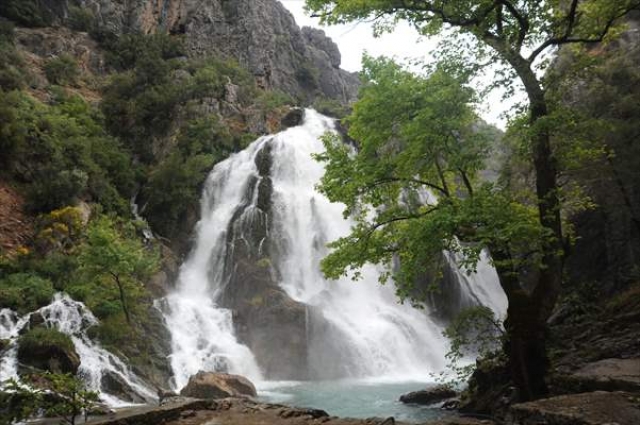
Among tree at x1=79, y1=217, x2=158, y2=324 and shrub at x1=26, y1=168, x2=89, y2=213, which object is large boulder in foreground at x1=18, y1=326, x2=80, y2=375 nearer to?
tree at x1=79, y1=217, x2=158, y2=324

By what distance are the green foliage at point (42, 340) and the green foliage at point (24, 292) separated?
6.20 feet

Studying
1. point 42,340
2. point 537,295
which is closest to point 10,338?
point 42,340

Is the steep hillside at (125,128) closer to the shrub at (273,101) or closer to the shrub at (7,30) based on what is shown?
the shrub at (7,30)

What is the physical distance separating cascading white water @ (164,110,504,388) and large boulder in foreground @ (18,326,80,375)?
164 inches

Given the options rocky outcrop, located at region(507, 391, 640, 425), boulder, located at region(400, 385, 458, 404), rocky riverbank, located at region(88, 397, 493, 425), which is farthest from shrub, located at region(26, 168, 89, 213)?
rocky outcrop, located at region(507, 391, 640, 425)

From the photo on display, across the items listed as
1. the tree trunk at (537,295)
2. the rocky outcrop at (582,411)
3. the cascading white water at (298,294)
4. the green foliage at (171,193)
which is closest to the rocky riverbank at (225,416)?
the tree trunk at (537,295)

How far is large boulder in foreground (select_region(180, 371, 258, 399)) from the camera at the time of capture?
529 inches

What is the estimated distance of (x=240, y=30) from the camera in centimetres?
5034

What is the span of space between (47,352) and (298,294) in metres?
13.0

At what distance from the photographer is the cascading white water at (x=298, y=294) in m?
19.3

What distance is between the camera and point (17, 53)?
32.0 meters

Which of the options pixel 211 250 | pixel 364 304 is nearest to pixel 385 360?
pixel 364 304

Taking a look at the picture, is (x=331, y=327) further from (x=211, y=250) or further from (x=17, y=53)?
(x=17, y=53)

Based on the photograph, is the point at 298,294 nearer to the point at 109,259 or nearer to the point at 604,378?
the point at 109,259
